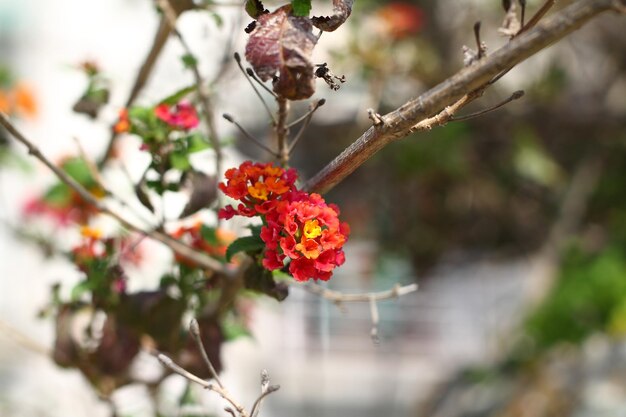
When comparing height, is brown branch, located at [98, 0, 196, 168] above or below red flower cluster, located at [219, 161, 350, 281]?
above

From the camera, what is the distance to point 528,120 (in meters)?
2.63

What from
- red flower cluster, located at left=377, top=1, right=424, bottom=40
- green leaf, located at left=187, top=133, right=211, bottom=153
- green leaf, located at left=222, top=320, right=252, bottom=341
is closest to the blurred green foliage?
red flower cluster, located at left=377, top=1, right=424, bottom=40

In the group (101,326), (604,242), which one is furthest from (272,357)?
(101,326)

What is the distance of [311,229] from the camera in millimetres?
625

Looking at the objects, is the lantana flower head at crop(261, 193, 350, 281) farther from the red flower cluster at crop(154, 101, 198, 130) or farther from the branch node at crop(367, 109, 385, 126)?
the red flower cluster at crop(154, 101, 198, 130)

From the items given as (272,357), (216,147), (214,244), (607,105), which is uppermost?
(607,105)

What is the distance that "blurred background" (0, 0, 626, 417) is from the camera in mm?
2186

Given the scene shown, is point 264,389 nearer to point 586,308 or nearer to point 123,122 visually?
point 123,122

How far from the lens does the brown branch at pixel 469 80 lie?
494 millimetres

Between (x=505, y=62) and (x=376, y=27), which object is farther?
(x=376, y=27)

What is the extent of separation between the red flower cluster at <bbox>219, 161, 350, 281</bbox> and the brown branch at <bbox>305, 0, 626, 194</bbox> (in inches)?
1.7

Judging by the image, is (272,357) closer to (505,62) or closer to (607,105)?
(607,105)

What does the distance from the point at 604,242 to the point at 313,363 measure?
1399 mm

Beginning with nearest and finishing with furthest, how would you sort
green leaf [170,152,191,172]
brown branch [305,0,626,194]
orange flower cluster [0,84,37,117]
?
1. brown branch [305,0,626,194]
2. green leaf [170,152,191,172]
3. orange flower cluster [0,84,37,117]
